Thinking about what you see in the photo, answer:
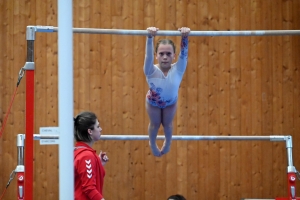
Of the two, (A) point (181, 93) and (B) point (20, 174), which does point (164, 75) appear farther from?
(A) point (181, 93)

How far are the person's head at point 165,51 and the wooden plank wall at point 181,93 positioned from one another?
3.02 m

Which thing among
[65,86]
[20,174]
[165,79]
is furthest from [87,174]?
[20,174]

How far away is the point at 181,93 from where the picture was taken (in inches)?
320

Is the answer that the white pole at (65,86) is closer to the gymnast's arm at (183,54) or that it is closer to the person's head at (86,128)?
the person's head at (86,128)

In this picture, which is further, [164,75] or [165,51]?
[164,75]

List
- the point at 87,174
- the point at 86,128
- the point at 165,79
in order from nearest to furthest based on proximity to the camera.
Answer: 1. the point at 87,174
2. the point at 86,128
3. the point at 165,79

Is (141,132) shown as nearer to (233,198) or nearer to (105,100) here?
(105,100)

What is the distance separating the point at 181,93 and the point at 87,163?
462 cm

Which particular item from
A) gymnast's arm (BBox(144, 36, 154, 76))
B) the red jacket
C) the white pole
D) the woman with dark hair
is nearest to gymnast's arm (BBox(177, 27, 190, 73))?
gymnast's arm (BBox(144, 36, 154, 76))

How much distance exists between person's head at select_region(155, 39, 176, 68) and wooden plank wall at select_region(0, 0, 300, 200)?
9.92ft

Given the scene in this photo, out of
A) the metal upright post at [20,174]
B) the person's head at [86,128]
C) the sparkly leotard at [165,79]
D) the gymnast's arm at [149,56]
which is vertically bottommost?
the metal upright post at [20,174]

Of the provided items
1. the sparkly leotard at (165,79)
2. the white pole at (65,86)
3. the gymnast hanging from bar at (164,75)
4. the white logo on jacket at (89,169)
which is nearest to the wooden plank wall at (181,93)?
the gymnast hanging from bar at (164,75)

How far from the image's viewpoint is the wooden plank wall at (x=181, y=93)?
7953mm

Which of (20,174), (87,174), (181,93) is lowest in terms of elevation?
(20,174)
